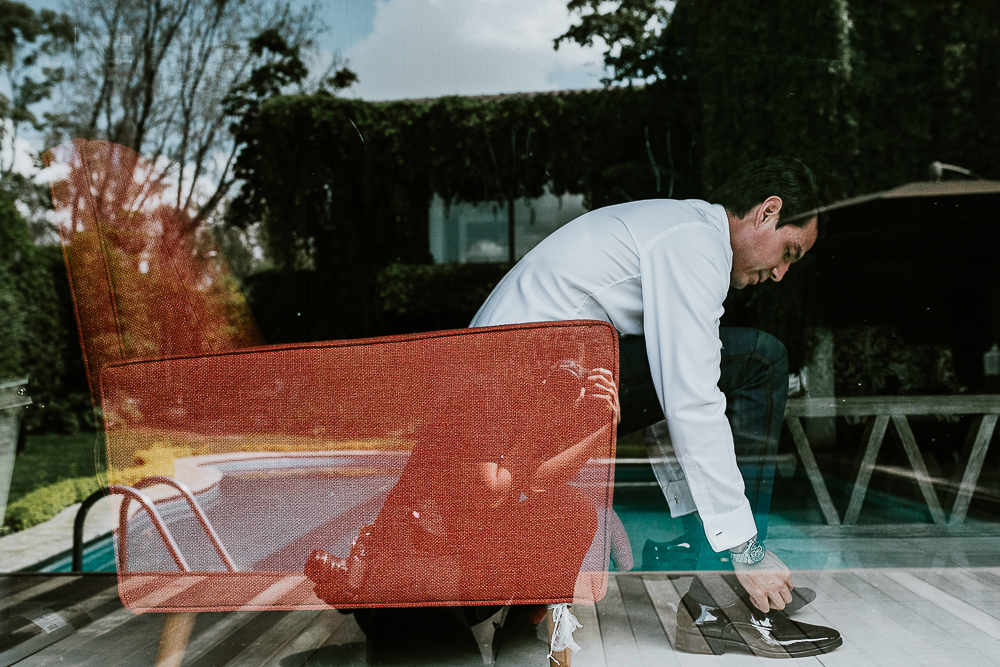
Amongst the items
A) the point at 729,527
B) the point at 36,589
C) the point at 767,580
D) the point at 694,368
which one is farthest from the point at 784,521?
the point at 36,589

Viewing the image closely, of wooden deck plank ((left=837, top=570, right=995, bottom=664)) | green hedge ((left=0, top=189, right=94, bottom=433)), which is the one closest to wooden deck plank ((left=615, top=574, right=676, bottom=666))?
wooden deck plank ((left=837, top=570, right=995, bottom=664))

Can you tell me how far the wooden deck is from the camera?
3.89 feet

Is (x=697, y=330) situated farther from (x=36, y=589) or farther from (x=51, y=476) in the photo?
(x=51, y=476)

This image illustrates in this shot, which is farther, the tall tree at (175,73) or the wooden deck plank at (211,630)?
the tall tree at (175,73)

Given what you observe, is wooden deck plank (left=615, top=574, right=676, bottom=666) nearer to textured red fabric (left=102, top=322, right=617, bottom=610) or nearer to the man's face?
textured red fabric (left=102, top=322, right=617, bottom=610)

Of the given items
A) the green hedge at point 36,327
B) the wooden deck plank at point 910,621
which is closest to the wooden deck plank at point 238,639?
the wooden deck plank at point 910,621

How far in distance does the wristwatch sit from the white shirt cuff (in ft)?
0.15

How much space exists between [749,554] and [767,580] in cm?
7

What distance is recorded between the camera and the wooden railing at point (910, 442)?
242 centimetres

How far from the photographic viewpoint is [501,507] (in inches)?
33.8

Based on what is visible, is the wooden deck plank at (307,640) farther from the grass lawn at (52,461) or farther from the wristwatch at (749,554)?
the grass lawn at (52,461)

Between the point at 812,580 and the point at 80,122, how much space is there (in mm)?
3837

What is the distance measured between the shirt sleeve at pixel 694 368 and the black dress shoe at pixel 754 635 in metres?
0.24

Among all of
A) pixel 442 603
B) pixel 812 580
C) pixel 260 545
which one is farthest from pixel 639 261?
pixel 812 580
